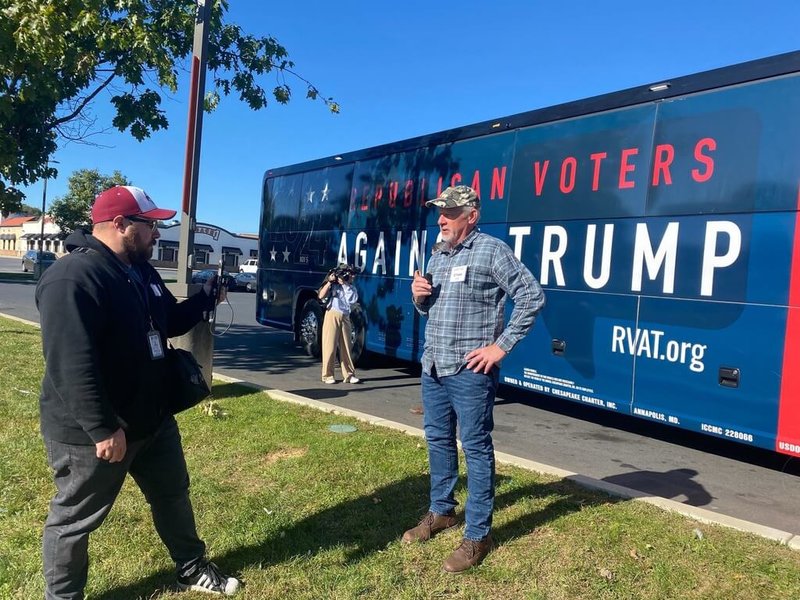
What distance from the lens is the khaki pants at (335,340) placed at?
8727mm

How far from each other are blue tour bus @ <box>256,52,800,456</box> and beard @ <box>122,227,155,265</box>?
15.2 feet

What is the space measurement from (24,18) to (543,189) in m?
5.49

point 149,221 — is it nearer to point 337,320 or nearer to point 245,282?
point 337,320

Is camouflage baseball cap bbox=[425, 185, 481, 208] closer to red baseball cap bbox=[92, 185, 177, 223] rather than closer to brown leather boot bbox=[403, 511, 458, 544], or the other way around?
red baseball cap bbox=[92, 185, 177, 223]

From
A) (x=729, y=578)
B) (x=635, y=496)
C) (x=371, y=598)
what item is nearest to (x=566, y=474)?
(x=635, y=496)

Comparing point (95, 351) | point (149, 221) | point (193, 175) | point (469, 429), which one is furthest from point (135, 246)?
point (193, 175)

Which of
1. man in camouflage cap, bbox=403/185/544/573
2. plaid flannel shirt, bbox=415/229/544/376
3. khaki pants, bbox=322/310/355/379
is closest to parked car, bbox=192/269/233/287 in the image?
man in camouflage cap, bbox=403/185/544/573

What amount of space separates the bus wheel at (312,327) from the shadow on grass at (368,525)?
6.48m

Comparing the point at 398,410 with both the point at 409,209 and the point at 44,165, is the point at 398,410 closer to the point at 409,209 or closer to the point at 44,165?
the point at 409,209

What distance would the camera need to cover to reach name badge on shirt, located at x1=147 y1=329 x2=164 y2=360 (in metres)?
2.70

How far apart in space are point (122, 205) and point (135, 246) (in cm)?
18

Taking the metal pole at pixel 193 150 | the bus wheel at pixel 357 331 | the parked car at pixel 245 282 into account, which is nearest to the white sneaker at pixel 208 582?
the metal pole at pixel 193 150

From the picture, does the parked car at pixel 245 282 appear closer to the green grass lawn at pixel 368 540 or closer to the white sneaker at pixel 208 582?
the green grass lawn at pixel 368 540

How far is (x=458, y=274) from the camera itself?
3.30m
